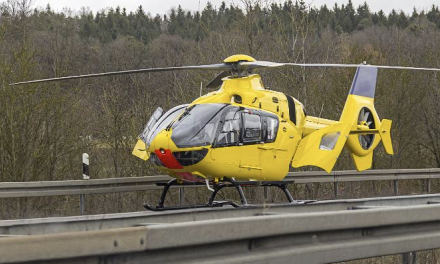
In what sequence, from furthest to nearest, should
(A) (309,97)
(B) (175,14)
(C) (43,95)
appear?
(B) (175,14), (A) (309,97), (C) (43,95)

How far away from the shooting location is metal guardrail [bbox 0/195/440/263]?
3.48 metres

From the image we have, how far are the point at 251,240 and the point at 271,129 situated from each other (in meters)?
8.89

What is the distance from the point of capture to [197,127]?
39.8 ft

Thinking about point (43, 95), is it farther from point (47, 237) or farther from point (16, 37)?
point (47, 237)

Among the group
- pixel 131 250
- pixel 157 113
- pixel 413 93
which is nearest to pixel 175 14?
pixel 413 93

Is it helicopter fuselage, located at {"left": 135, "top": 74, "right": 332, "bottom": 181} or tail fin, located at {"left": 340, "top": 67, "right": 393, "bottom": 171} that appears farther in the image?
tail fin, located at {"left": 340, "top": 67, "right": 393, "bottom": 171}

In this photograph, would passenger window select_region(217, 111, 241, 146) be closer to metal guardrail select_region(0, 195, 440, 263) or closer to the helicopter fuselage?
the helicopter fuselage

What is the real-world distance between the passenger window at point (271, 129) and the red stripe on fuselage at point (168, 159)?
6.36 feet

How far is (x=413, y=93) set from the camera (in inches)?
1364

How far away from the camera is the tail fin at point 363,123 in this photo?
50.0 feet

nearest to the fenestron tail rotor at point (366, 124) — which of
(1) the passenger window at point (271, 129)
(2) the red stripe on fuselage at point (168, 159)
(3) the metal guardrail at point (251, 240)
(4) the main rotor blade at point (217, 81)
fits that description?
(1) the passenger window at point (271, 129)

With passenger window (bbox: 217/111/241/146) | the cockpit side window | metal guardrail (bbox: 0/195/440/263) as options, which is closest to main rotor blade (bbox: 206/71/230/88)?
the cockpit side window

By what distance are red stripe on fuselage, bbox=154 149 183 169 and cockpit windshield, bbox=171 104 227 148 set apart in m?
0.23

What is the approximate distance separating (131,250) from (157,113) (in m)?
10.1
